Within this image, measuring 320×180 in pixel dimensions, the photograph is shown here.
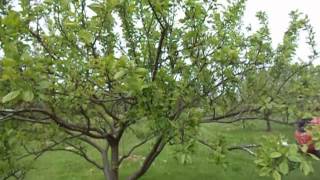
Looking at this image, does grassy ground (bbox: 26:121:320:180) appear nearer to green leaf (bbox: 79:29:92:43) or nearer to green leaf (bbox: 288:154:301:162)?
green leaf (bbox: 79:29:92:43)

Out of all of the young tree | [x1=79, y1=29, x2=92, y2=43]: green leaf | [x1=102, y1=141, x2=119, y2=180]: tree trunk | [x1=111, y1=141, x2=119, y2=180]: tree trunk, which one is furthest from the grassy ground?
[x1=79, y1=29, x2=92, y2=43]: green leaf

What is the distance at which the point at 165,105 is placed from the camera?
3520 mm

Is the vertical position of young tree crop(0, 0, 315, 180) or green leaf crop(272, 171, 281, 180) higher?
young tree crop(0, 0, 315, 180)

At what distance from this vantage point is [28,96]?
2.45 metres

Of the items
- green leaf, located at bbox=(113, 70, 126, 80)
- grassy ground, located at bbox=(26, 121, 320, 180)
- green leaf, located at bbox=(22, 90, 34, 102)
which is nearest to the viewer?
green leaf, located at bbox=(22, 90, 34, 102)

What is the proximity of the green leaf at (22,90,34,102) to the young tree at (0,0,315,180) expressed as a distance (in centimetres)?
9

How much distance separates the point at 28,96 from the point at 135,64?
2.44 ft

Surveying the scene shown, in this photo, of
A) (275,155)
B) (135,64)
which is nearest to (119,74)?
(135,64)

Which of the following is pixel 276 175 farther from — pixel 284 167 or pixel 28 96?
pixel 28 96

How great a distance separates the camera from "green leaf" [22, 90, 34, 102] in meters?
2.44

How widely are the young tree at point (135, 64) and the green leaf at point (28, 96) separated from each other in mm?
85

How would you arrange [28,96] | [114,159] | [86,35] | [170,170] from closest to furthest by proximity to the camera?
[28,96] < [86,35] < [114,159] < [170,170]

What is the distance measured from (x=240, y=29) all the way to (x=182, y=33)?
112 centimetres

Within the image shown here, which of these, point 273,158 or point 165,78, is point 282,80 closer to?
point 165,78
